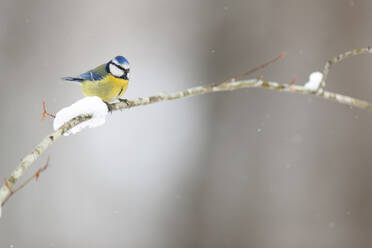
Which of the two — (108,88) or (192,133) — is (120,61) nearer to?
(108,88)

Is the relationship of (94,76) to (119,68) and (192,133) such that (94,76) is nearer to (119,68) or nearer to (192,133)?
(119,68)

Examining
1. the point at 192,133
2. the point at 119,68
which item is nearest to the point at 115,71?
the point at 119,68

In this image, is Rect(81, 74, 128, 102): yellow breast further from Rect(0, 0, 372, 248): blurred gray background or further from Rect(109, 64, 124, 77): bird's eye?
Rect(0, 0, 372, 248): blurred gray background

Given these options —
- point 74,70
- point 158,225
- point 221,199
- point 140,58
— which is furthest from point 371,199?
point 74,70

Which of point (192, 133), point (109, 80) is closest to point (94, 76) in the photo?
point (109, 80)

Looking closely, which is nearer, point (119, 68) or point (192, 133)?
point (119, 68)

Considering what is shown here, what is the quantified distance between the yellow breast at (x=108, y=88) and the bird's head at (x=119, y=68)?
0.01 m

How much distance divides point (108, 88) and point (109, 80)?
2cm

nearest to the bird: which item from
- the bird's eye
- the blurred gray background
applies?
the bird's eye

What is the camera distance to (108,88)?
113cm

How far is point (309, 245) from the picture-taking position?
105 inches

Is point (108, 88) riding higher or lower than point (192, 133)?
lower

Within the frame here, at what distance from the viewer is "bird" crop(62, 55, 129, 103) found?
A: 1130 mm

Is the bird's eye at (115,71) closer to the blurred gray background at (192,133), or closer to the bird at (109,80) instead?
the bird at (109,80)
